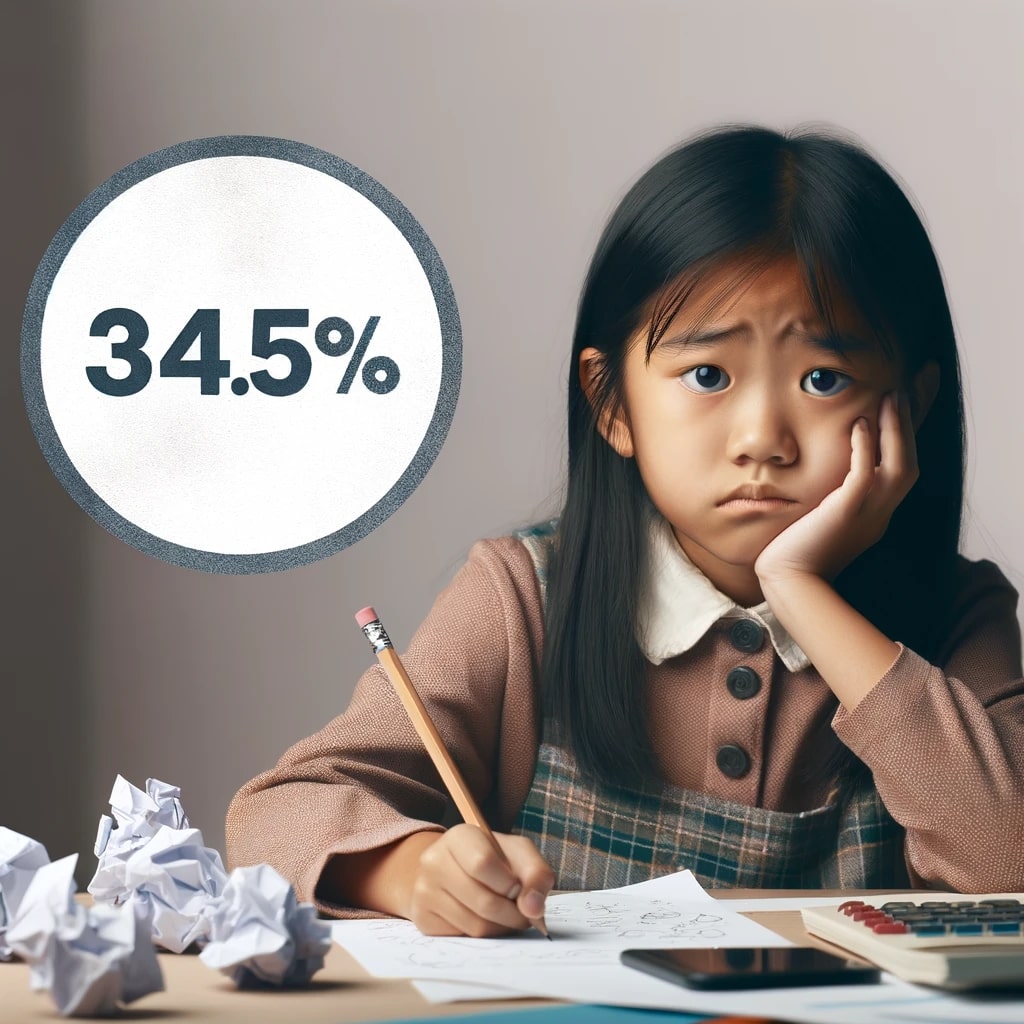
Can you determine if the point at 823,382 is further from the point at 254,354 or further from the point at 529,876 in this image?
the point at 254,354

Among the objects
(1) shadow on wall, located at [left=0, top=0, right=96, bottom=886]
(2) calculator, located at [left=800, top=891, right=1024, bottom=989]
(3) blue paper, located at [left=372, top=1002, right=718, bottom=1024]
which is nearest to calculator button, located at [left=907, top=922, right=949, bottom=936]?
(2) calculator, located at [left=800, top=891, right=1024, bottom=989]

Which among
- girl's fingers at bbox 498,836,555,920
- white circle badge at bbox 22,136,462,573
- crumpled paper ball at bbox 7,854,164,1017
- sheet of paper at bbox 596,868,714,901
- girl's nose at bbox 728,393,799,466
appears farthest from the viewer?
white circle badge at bbox 22,136,462,573

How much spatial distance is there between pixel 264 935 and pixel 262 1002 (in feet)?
0.07

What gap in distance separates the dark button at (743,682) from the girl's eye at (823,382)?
17cm

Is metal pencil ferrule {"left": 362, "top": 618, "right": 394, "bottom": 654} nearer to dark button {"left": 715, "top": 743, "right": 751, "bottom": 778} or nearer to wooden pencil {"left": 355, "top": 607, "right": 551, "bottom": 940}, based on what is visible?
wooden pencil {"left": 355, "top": 607, "right": 551, "bottom": 940}

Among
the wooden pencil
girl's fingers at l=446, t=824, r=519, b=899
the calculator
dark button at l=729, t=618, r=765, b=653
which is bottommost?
the calculator

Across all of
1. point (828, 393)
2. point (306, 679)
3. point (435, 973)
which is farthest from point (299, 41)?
point (435, 973)

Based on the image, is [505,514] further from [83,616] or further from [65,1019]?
[65,1019]

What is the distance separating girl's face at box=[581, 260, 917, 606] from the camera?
73 centimetres

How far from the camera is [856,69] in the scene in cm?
128

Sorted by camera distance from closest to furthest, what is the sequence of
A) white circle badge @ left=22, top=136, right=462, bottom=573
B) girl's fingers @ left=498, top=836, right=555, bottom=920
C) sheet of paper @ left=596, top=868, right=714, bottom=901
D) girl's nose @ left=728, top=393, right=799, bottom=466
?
girl's fingers @ left=498, top=836, right=555, bottom=920, sheet of paper @ left=596, top=868, right=714, bottom=901, girl's nose @ left=728, top=393, right=799, bottom=466, white circle badge @ left=22, top=136, right=462, bottom=573

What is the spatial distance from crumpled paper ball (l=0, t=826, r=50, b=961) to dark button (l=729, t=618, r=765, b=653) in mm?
435

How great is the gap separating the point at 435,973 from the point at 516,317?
85cm

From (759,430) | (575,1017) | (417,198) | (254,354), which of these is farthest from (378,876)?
(417,198)
